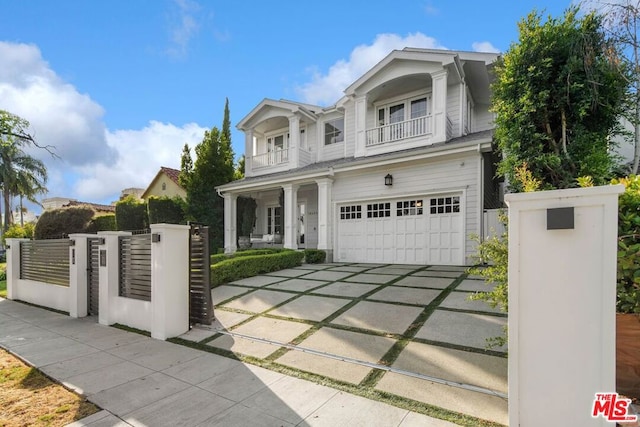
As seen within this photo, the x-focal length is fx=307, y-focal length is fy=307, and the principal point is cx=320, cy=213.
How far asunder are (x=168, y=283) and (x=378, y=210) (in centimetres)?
761

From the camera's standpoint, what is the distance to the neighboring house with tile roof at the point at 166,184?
2306 centimetres

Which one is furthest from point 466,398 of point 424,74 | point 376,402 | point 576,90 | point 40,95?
point 40,95

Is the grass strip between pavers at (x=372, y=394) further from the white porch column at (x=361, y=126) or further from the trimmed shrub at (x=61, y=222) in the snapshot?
the trimmed shrub at (x=61, y=222)

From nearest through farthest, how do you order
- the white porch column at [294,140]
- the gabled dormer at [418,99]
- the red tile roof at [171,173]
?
1. the gabled dormer at [418,99]
2. the white porch column at [294,140]
3. the red tile roof at [171,173]

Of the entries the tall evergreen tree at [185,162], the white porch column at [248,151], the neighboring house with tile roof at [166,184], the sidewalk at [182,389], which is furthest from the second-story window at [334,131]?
the neighboring house with tile roof at [166,184]

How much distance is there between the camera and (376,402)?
251 cm

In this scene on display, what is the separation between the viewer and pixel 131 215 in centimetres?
1680

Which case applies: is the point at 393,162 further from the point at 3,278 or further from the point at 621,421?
the point at 3,278

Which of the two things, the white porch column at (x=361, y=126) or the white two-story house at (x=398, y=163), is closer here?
the white two-story house at (x=398, y=163)

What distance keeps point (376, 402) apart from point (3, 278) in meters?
16.2

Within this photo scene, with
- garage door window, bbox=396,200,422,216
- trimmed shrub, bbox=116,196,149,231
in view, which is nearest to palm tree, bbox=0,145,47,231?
trimmed shrub, bbox=116,196,149,231

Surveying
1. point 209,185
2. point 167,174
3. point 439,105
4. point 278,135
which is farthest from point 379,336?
point 167,174

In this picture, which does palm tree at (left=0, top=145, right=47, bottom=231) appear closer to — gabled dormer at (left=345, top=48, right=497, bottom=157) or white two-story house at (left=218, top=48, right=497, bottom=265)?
white two-story house at (left=218, top=48, right=497, bottom=265)

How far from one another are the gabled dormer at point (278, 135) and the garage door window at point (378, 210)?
4207 millimetres
